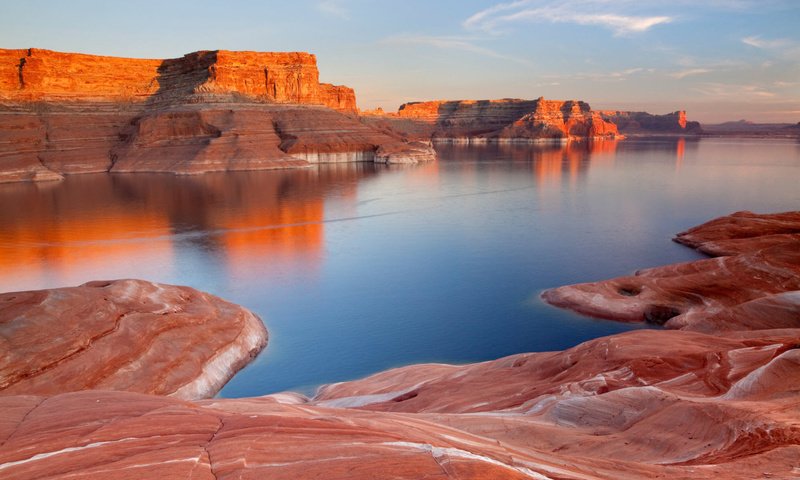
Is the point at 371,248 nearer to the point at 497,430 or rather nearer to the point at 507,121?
the point at 497,430

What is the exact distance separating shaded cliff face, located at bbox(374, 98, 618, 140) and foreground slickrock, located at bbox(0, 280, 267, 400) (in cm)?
15928

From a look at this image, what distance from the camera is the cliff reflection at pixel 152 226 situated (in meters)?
27.2

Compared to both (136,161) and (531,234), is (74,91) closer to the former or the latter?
(136,161)

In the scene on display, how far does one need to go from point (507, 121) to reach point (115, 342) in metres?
187

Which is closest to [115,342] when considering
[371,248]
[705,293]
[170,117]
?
[371,248]

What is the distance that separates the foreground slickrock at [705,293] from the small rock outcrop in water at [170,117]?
2651 inches

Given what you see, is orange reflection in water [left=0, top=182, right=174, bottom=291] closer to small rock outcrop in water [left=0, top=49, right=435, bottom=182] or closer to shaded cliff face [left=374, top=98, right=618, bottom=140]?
small rock outcrop in water [left=0, top=49, right=435, bottom=182]

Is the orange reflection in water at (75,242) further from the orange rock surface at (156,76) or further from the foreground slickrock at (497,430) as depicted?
the orange rock surface at (156,76)

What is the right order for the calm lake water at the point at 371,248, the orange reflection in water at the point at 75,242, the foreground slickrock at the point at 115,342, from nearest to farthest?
the foreground slickrock at the point at 115,342 < the calm lake water at the point at 371,248 < the orange reflection in water at the point at 75,242

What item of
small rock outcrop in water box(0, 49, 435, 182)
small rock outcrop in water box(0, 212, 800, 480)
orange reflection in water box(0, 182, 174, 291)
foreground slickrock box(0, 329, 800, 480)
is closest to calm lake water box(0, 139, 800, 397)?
orange reflection in water box(0, 182, 174, 291)

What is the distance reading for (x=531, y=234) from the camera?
33969 mm

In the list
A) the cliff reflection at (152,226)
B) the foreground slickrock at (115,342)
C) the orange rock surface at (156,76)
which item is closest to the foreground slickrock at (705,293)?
the foreground slickrock at (115,342)

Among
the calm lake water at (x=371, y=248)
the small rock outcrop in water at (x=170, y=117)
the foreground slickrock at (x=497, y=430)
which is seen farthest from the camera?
the small rock outcrop in water at (x=170, y=117)

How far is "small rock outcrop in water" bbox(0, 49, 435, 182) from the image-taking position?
77188 mm
